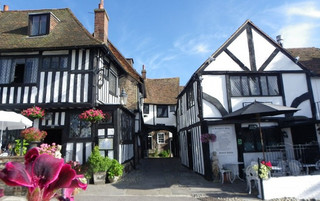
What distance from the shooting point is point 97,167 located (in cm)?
888

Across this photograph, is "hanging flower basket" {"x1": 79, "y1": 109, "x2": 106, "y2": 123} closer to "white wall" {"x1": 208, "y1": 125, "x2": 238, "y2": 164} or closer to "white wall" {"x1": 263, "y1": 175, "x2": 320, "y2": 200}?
"white wall" {"x1": 208, "y1": 125, "x2": 238, "y2": 164}

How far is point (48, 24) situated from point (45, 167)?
39.7 ft

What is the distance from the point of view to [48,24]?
10.9 meters

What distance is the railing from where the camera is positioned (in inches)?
317

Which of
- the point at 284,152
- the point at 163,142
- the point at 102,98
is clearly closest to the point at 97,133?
the point at 102,98

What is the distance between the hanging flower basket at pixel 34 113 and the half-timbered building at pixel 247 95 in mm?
7067

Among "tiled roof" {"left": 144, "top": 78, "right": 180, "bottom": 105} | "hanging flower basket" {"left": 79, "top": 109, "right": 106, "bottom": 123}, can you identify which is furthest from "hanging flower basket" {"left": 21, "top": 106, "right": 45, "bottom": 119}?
"tiled roof" {"left": 144, "top": 78, "right": 180, "bottom": 105}

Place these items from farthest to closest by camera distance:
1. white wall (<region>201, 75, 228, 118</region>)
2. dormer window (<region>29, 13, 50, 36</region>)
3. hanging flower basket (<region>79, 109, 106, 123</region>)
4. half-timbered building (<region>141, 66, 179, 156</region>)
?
half-timbered building (<region>141, 66, 179, 156</region>) → dormer window (<region>29, 13, 50, 36</region>) → white wall (<region>201, 75, 228, 118</region>) → hanging flower basket (<region>79, 109, 106, 123</region>)

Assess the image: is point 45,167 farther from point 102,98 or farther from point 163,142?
point 163,142

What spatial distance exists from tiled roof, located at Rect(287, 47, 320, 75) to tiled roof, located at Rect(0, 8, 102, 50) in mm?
11103

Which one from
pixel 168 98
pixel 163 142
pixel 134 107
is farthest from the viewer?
pixel 163 142

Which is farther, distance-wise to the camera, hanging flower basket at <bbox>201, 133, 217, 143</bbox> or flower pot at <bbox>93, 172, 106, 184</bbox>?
hanging flower basket at <bbox>201, 133, 217, 143</bbox>

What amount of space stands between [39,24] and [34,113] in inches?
191

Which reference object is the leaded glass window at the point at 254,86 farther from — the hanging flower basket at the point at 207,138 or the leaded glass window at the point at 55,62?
the leaded glass window at the point at 55,62
